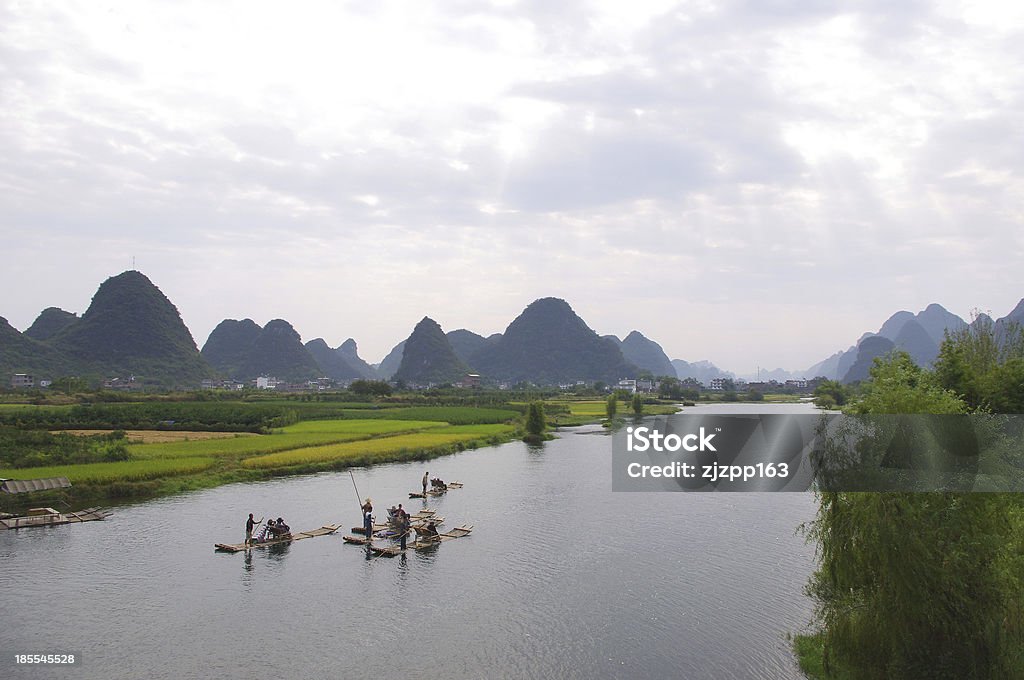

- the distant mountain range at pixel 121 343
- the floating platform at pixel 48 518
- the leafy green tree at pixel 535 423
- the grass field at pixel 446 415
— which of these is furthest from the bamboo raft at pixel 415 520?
the distant mountain range at pixel 121 343

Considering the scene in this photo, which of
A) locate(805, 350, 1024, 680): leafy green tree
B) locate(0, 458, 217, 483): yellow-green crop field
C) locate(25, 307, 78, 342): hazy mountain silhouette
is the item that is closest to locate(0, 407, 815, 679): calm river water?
locate(805, 350, 1024, 680): leafy green tree

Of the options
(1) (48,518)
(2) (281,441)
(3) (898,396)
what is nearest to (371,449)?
(2) (281,441)

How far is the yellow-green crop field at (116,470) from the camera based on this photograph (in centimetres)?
3672

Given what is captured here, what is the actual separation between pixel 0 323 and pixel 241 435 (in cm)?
11487

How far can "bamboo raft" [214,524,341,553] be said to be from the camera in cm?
2706

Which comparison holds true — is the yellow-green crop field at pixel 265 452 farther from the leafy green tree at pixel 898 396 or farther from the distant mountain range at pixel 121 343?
the distant mountain range at pixel 121 343

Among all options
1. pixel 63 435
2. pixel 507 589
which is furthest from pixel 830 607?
pixel 63 435

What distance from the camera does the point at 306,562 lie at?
2627cm

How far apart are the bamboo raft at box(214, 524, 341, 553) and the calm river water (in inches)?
16.8

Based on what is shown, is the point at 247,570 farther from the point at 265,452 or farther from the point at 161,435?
the point at 161,435

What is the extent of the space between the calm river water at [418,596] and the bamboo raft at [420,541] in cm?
60

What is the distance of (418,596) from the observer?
22.9m

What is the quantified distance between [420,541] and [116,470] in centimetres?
2088

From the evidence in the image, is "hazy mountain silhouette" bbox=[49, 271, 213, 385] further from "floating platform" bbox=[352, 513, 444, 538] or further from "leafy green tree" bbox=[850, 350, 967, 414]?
"leafy green tree" bbox=[850, 350, 967, 414]
